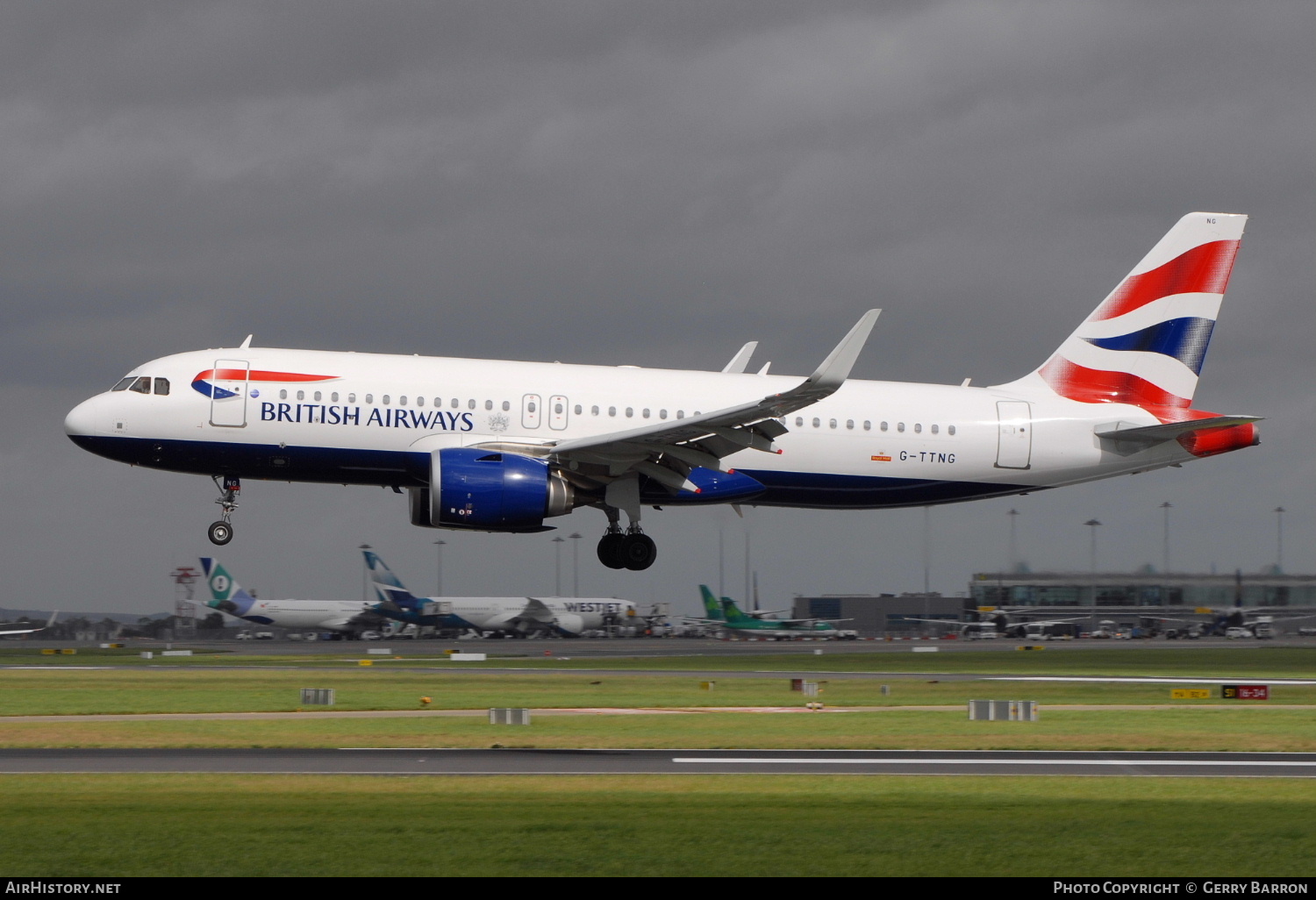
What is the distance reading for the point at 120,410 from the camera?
3428cm

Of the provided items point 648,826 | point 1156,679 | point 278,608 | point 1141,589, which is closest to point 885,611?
point 1141,589

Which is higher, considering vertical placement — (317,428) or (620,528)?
(317,428)

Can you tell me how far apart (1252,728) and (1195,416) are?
15.0 metres

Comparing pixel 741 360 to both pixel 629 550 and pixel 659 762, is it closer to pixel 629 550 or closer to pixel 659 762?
pixel 629 550

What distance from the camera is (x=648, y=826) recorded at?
47.7 ft

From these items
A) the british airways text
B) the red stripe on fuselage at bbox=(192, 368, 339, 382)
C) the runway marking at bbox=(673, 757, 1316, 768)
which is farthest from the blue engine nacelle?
the runway marking at bbox=(673, 757, 1316, 768)

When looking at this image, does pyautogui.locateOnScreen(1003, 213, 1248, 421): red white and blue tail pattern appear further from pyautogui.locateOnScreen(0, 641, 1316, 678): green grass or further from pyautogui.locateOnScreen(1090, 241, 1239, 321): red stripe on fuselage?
pyautogui.locateOnScreen(0, 641, 1316, 678): green grass

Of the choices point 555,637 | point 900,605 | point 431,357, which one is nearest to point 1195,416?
point 431,357

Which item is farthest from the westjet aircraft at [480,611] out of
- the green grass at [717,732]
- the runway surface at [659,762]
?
the runway surface at [659,762]

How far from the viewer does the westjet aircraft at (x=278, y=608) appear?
97188 millimetres

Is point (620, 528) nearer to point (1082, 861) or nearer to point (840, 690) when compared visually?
point (840, 690)

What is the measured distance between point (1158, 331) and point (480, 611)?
61.9m

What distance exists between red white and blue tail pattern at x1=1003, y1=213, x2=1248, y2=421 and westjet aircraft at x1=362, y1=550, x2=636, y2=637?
5989 cm

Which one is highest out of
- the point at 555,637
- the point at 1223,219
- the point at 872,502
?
the point at 1223,219
